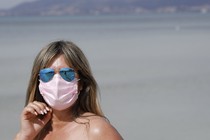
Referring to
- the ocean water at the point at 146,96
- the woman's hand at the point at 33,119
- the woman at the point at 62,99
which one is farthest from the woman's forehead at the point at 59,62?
the ocean water at the point at 146,96

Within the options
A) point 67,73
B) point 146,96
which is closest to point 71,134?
point 67,73

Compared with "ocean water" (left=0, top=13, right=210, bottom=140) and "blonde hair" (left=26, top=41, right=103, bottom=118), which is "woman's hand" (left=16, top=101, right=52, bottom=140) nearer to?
"blonde hair" (left=26, top=41, right=103, bottom=118)

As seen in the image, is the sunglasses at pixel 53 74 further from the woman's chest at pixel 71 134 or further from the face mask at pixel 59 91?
the woman's chest at pixel 71 134

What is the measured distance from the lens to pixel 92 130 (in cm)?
222

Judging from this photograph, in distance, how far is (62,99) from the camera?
7.74 feet

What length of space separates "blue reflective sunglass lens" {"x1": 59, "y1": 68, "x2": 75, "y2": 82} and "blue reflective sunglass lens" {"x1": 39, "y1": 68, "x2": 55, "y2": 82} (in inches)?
1.6

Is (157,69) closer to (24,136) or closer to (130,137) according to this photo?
(130,137)

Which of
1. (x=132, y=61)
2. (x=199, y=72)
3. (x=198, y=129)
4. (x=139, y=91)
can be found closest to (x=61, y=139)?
(x=198, y=129)

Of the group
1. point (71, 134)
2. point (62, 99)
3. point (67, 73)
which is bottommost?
point (71, 134)

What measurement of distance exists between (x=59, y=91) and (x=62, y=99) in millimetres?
33

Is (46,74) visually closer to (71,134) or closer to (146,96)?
(71,134)

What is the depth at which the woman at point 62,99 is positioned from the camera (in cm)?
232

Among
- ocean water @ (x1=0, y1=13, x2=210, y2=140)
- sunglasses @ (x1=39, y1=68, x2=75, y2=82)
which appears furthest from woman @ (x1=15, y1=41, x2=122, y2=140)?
ocean water @ (x1=0, y1=13, x2=210, y2=140)

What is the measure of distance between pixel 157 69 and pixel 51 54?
39.0 feet
